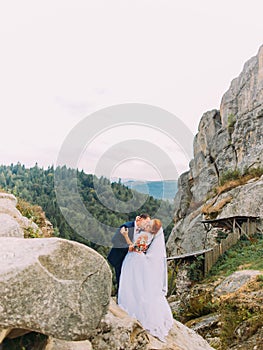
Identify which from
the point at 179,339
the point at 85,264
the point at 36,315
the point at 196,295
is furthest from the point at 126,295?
the point at 196,295

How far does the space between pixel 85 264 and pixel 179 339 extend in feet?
11.1

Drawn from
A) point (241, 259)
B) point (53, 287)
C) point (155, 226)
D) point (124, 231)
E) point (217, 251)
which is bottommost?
point (241, 259)

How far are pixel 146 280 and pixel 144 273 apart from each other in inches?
5.2

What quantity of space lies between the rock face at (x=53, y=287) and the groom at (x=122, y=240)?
6.72 ft

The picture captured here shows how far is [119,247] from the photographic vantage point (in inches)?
277

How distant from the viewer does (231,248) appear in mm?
18812

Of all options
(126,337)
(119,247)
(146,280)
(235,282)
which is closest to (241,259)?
(235,282)

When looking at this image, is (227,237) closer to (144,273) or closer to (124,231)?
(144,273)

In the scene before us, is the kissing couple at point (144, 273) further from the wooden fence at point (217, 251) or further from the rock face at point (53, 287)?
the wooden fence at point (217, 251)

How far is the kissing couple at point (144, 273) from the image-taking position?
21.9 ft

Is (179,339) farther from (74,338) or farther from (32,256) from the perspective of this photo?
(32,256)

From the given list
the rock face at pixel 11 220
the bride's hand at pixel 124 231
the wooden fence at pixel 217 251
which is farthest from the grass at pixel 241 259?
the rock face at pixel 11 220

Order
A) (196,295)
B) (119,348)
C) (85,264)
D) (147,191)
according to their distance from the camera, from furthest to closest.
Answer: (196,295), (147,191), (119,348), (85,264)

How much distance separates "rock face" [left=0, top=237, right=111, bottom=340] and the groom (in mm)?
2047
